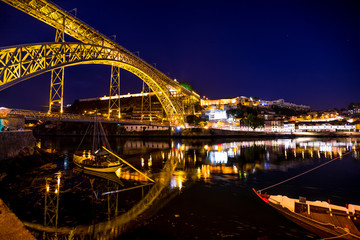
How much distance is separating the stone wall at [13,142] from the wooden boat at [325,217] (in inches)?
697

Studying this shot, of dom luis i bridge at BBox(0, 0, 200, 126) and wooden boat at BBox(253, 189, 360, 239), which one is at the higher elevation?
dom luis i bridge at BBox(0, 0, 200, 126)

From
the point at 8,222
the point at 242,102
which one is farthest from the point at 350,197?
the point at 242,102

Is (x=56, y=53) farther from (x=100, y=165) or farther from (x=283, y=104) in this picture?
(x=283, y=104)

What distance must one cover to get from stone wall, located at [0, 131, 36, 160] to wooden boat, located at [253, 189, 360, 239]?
58.1 ft

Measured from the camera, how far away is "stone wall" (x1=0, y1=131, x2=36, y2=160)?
1403 centimetres

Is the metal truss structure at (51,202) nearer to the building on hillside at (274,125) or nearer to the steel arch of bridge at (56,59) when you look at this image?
the steel arch of bridge at (56,59)

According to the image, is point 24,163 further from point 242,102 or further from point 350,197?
point 242,102

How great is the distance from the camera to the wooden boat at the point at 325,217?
551cm

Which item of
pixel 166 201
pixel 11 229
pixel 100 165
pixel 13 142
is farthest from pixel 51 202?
pixel 13 142

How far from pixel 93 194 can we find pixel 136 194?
7.11 ft

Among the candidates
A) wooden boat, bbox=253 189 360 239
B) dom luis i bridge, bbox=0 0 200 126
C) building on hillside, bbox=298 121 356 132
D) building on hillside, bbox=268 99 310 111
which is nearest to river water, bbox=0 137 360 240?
wooden boat, bbox=253 189 360 239

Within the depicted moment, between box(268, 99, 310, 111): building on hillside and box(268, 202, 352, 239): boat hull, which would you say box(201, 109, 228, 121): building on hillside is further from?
box(268, 202, 352, 239): boat hull

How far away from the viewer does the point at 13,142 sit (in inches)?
593

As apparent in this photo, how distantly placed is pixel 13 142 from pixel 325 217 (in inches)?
773
